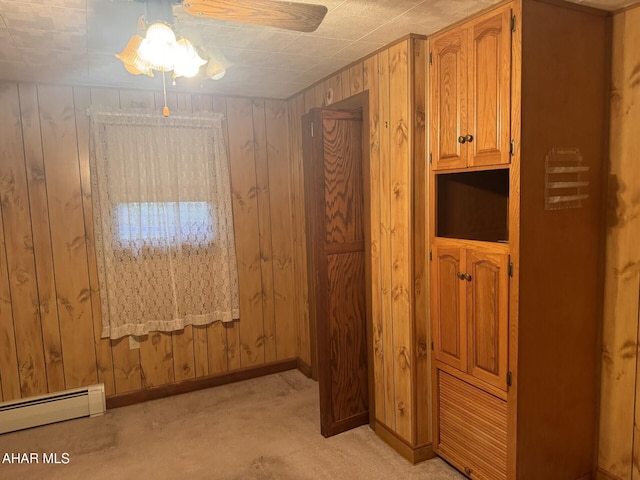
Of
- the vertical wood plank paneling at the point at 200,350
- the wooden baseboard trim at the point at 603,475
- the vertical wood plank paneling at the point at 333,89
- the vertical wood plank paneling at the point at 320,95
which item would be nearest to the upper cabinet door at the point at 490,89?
the vertical wood plank paneling at the point at 333,89

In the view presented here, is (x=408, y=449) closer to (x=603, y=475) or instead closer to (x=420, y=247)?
(x=603, y=475)

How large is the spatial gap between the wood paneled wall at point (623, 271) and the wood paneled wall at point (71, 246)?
2.47 metres

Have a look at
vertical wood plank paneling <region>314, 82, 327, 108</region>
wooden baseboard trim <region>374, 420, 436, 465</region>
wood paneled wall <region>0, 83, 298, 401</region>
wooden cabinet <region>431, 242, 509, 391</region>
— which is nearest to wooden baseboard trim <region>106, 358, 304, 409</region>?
wood paneled wall <region>0, 83, 298, 401</region>

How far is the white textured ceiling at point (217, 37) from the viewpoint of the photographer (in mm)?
1952

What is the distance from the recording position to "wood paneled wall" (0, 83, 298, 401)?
3.06 meters

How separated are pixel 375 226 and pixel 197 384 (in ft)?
6.63

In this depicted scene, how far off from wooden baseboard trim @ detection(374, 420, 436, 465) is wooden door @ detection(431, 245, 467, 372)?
54 centimetres

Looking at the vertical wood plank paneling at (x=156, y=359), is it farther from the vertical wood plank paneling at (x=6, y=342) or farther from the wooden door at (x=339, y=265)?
the wooden door at (x=339, y=265)

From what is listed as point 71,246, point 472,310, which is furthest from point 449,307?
point 71,246

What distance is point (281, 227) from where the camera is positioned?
12.8ft

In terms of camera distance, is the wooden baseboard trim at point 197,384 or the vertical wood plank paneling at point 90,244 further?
the wooden baseboard trim at point 197,384

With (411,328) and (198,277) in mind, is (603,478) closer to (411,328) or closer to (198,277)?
(411,328)

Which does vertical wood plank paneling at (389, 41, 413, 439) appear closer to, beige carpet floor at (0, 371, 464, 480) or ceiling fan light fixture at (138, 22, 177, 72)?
beige carpet floor at (0, 371, 464, 480)

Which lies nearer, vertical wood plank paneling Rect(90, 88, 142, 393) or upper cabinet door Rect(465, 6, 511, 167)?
upper cabinet door Rect(465, 6, 511, 167)
